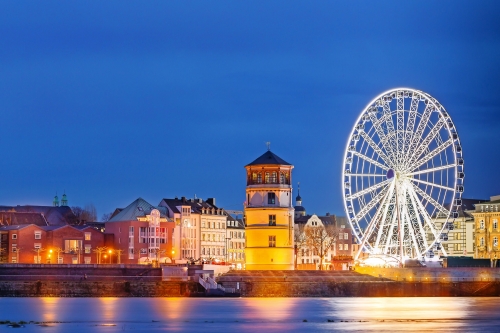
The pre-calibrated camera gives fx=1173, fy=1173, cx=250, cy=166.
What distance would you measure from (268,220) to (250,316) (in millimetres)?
46999

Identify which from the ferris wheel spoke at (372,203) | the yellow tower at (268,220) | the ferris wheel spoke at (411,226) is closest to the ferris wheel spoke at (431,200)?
the ferris wheel spoke at (411,226)

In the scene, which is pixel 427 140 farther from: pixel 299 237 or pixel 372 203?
pixel 299 237

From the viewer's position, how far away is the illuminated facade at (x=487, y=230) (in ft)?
552

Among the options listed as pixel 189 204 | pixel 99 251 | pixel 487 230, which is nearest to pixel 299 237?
pixel 189 204

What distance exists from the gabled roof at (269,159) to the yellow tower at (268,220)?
102mm

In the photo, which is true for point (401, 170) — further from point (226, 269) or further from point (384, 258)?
point (226, 269)

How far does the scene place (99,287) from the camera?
110 meters

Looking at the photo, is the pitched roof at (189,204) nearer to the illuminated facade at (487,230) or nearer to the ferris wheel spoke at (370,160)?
the illuminated facade at (487,230)

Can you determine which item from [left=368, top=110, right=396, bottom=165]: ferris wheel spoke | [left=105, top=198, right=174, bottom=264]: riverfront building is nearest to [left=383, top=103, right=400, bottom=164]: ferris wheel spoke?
[left=368, top=110, right=396, bottom=165]: ferris wheel spoke

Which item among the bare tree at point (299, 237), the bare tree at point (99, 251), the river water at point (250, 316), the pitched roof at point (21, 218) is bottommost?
the river water at point (250, 316)

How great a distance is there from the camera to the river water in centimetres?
6166

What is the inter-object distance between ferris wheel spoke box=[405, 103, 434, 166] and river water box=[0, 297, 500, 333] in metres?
23.0

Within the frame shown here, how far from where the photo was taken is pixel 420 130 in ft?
362

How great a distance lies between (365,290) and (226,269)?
14.7 meters
